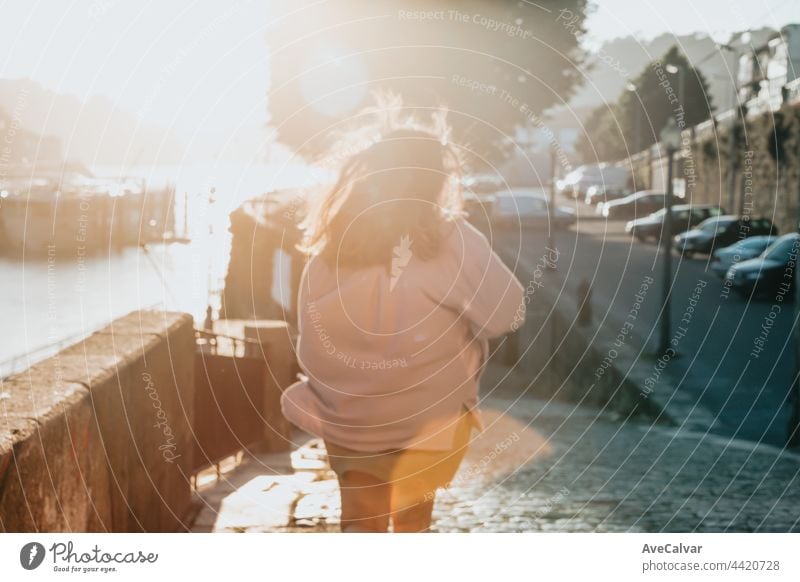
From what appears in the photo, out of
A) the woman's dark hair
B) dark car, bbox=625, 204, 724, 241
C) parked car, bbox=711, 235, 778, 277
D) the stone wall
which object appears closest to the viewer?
the woman's dark hair

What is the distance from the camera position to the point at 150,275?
19672 millimetres

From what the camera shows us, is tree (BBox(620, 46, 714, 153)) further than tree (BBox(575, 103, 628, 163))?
No

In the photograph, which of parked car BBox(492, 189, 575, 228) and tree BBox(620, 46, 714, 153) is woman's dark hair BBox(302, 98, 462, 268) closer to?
parked car BBox(492, 189, 575, 228)

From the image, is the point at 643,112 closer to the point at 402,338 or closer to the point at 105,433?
the point at 105,433

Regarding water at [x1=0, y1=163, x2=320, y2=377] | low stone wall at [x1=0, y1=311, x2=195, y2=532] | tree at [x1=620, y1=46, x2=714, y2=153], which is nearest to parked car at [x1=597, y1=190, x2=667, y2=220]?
tree at [x1=620, y1=46, x2=714, y2=153]

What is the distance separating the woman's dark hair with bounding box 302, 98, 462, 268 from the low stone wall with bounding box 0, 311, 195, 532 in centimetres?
104

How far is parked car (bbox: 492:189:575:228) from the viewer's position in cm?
3115

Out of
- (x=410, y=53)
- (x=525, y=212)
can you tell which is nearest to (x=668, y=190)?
(x=410, y=53)

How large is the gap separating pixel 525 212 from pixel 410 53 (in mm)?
20651

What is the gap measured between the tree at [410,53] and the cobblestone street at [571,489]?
2711 mm

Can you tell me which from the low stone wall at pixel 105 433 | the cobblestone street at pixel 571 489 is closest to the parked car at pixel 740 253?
the cobblestone street at pixel 571 489
